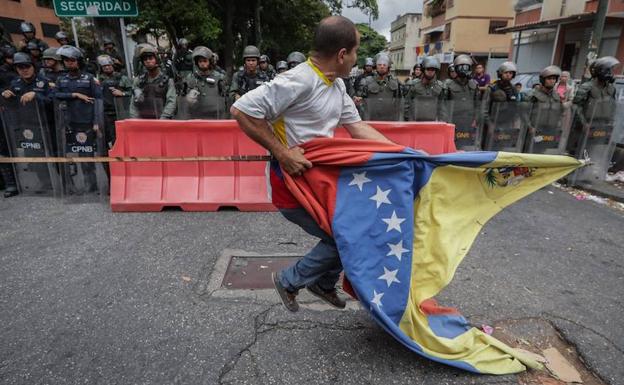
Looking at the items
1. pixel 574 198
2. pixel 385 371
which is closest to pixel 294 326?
pixel 385 371

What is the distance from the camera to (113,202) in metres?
5.11

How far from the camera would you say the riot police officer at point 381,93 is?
7.61 meters

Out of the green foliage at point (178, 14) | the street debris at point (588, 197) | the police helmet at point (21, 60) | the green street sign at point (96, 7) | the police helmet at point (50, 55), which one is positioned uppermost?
the green foliage at point (178, 14)

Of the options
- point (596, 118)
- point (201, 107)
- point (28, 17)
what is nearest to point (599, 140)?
point (596, 118)

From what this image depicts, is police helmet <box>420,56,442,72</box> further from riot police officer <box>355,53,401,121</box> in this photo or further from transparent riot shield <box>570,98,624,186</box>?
transparent riot shield <box>570,98,624,186</box>

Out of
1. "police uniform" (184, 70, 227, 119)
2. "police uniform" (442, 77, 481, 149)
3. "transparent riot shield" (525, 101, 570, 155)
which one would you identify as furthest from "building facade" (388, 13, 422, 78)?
"police uniform" (184, 70, 227, 119)

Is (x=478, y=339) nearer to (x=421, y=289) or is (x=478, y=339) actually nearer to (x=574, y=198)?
(x=421, y=289)

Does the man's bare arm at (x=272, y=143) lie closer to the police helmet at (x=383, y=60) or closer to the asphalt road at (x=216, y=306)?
the asphalt road at (x=216, y=306)

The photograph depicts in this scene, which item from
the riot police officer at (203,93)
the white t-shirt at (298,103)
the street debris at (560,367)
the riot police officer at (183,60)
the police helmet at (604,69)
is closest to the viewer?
the white t-shirt at (298,103)

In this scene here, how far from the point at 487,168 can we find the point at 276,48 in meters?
26.3

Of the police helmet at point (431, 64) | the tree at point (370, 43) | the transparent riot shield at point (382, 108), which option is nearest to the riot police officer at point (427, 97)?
the police helmet at point (431, 64)

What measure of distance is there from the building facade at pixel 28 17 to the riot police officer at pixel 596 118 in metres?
36.4

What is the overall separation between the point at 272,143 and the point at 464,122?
5857 millimetres

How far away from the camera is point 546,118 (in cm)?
700
